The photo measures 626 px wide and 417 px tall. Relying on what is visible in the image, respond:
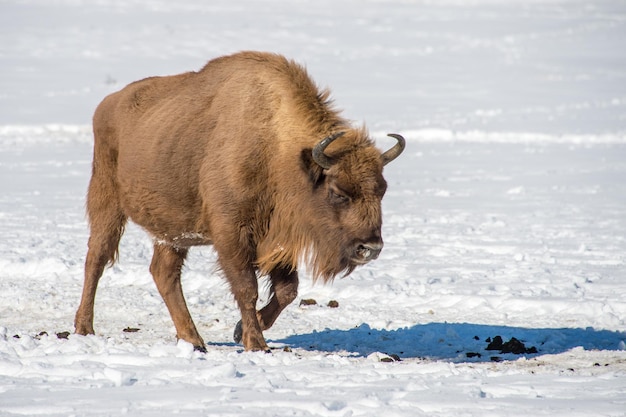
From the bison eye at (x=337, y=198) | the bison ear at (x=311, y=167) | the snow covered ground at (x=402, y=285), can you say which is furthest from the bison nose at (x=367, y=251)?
the snow covered ground at (x=402, y=285)

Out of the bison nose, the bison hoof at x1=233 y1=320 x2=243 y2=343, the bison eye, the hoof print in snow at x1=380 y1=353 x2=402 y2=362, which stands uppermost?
the bison eye

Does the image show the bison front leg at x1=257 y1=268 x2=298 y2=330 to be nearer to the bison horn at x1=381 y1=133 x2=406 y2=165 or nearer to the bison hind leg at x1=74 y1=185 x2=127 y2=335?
the bison horn at x1=381 y1=133 x2=406 y2=165

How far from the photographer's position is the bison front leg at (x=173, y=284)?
24.5ft

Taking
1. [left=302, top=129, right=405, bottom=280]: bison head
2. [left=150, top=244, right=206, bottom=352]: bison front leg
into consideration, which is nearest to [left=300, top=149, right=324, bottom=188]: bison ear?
[left=302, top=129, right=405, bottom=280]: bison head

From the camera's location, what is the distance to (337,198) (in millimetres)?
6672

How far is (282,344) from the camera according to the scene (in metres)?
7.50

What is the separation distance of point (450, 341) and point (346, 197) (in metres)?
1.78

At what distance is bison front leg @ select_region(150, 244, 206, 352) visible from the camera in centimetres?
745

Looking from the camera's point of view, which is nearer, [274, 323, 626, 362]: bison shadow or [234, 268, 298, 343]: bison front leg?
[274, 323, 626, 362]: bison shadow

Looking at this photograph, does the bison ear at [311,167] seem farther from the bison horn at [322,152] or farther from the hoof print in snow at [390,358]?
the hoof print in snow at [390,358]

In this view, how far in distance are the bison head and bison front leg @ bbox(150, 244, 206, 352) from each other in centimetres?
134

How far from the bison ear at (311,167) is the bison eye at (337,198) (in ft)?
0.48

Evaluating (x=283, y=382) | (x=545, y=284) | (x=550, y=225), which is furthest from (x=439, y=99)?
(x=283, y=382)

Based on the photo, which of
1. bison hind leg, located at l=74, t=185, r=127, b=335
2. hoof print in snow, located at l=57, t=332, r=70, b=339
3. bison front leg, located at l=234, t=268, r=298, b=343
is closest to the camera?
hoof print in snow, located at l=57, t=332, r=70, b=339
